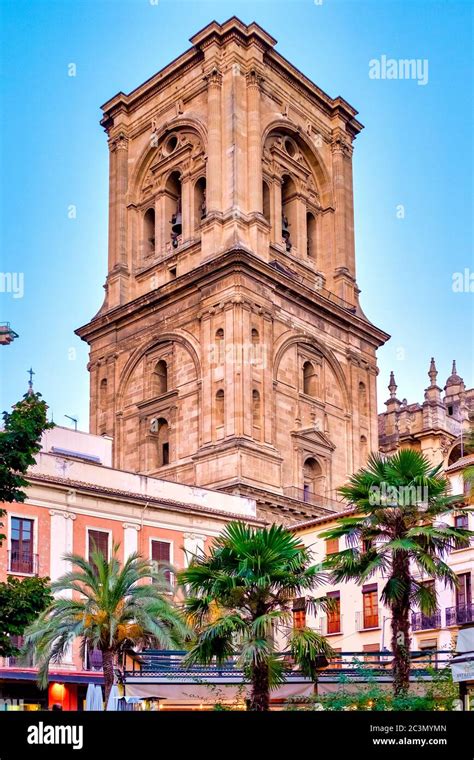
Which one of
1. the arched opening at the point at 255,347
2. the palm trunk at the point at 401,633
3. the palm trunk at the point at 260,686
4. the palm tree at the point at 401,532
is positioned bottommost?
the palm trunk at the point at 260,686

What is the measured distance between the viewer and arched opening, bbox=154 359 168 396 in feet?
208

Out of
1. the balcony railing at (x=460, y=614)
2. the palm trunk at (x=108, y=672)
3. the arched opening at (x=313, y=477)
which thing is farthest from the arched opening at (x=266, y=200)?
the palm trunk at (x=108, y=672)

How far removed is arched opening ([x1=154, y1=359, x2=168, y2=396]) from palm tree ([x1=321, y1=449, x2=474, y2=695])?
1381 inches

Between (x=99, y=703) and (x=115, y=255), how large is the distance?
39.3 meters

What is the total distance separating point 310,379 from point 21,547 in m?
25.7

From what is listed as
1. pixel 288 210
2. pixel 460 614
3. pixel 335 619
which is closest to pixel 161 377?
pixel 288 210

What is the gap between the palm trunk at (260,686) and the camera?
25422 millimetres

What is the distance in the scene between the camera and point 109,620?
1267 inches

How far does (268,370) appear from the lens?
193 feet

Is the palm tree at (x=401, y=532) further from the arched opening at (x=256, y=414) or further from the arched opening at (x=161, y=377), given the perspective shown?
the arched opening at (x=161, y=377)

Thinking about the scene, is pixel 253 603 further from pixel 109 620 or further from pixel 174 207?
pixel 174 207

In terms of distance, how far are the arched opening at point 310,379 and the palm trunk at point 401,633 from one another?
3571 centimetres

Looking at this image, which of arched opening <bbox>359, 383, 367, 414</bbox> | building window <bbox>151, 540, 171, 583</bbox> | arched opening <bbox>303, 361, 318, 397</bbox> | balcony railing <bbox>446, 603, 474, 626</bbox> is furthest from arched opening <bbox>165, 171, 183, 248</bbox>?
balcony railing <bbox>446, 603, 474, 626</bbox>
